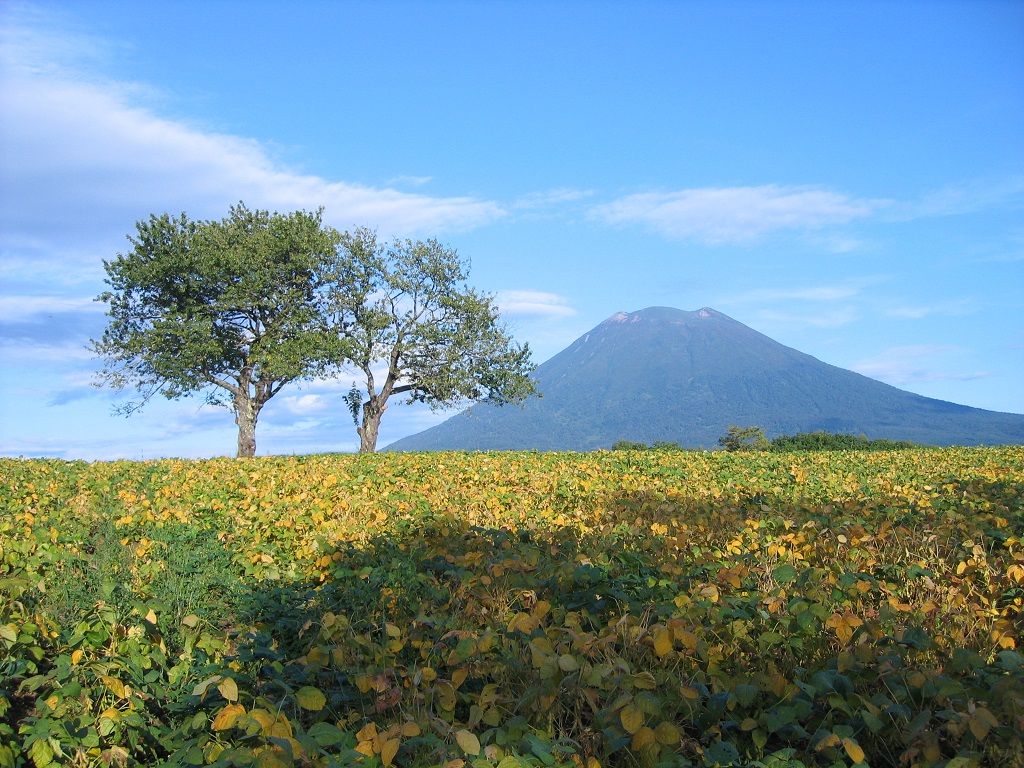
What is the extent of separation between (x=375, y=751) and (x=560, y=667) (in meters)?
1.04

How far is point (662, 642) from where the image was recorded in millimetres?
4285

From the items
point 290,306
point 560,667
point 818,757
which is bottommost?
point 818,757

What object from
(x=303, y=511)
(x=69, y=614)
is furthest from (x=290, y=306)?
(x=69, y=614)

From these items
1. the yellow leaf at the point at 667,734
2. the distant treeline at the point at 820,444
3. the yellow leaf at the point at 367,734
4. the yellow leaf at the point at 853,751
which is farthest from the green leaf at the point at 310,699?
the distant treeline at the point at 820,444

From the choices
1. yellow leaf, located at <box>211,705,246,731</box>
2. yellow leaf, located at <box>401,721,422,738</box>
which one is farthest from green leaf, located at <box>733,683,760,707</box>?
yellow leaf, located at <box>211,705,246,731</box>

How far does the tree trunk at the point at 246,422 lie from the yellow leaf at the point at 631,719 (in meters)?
34.1

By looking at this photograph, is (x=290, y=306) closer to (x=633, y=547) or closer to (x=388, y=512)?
(x=388, y=512)

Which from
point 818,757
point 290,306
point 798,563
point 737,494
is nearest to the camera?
point 818,757

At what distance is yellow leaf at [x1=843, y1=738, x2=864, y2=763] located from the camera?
3.26m

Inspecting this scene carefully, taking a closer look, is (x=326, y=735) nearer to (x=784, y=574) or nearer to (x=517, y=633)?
(x=517, y=633)

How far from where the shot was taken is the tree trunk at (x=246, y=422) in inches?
1395

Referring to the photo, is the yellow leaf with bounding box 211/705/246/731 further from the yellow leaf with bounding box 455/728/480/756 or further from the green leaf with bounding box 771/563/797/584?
the green leaf with bounding box 771/563/797/584

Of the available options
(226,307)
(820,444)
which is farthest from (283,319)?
(820,444)

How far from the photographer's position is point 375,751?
11.4 feet
